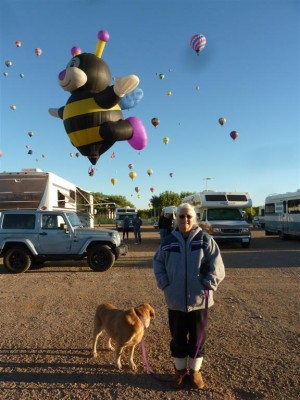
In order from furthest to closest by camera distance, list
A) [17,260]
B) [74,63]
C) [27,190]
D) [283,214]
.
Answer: [283,214], [27,190], [17,260], [74,63]

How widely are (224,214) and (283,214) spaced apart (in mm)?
5756

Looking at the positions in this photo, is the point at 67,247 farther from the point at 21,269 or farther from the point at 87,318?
the point at 87,318

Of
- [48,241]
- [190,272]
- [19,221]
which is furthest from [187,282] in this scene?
[19,221]

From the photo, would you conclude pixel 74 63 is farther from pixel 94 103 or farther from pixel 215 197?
pixel 215 197

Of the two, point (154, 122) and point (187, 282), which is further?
point (154, 122)

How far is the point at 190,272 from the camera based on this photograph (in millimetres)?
3623

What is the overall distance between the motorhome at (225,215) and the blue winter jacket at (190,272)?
46.5 ft

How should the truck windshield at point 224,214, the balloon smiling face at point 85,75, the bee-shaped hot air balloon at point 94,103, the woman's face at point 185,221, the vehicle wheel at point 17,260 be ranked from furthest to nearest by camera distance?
the truck windshield at point 224,214 < the vehicle wheel at point 17,260 < the bee-shaped hot air balloon at point 94,103 < the balloon smiling face at point 85,75 < the woman's face at point 185,221

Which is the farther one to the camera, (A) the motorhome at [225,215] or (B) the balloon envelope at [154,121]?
(B) the balloon envelope at [154,121]

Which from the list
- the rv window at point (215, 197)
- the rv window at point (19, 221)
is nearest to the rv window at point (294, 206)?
the rv window at point (215, 197)

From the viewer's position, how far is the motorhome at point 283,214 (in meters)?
20.8

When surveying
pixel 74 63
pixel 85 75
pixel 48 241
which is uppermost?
pixel 74 63

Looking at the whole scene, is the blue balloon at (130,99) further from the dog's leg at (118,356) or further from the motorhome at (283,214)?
the motorhome at (283,214)

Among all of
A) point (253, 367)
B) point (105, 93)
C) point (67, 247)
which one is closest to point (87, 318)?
point (253, 367)
